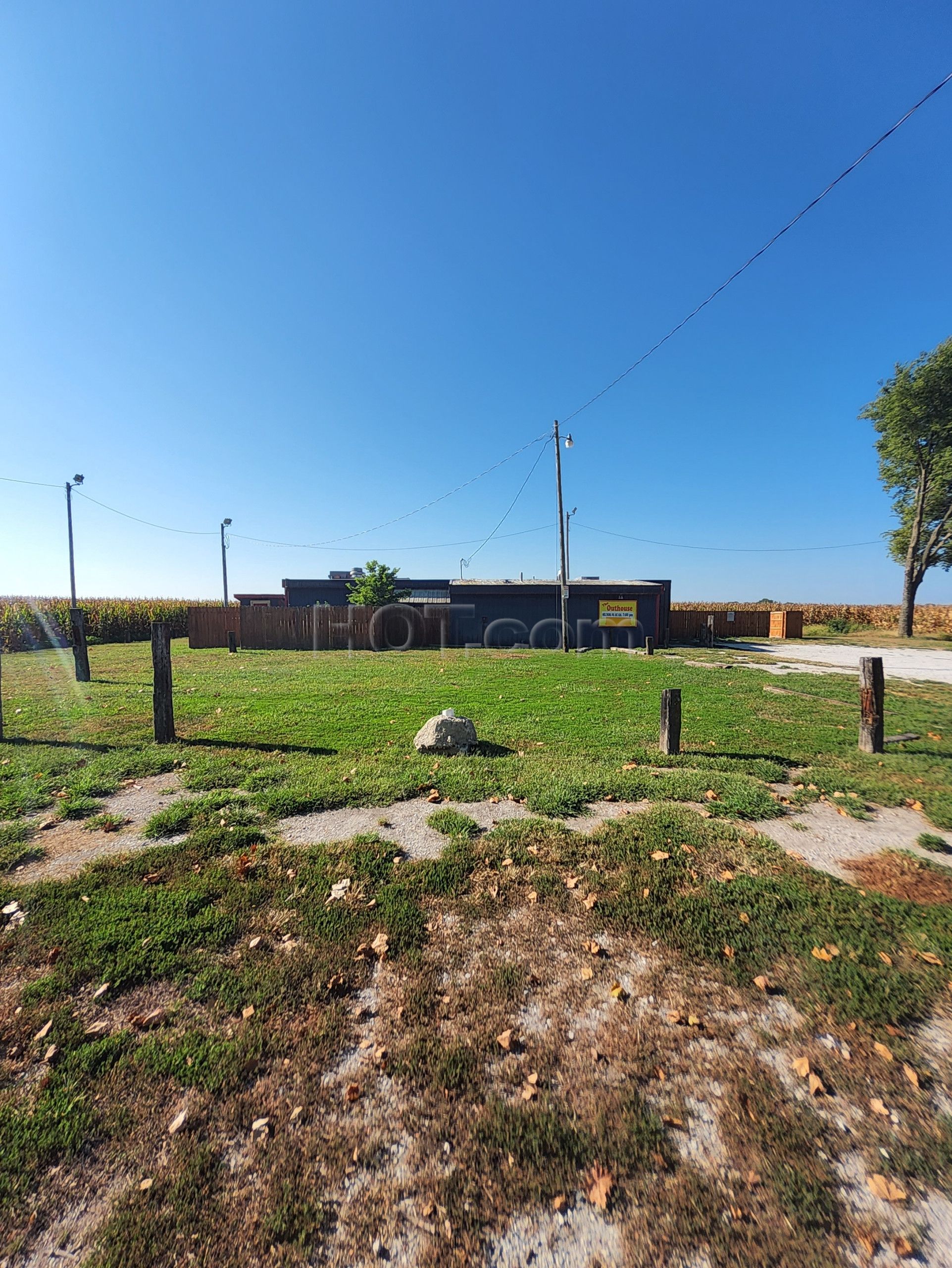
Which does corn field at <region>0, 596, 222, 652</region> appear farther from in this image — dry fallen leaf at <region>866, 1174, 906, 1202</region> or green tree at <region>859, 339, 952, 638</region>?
green tree at <region>859, 339, 952, 638</region>

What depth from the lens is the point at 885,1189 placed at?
1698mm

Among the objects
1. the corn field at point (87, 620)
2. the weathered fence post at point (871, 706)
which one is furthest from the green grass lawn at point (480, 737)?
the corn field at point (87, 620)

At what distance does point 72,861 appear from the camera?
3.79 metres

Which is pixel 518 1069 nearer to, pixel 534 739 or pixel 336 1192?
pixel 336 1192

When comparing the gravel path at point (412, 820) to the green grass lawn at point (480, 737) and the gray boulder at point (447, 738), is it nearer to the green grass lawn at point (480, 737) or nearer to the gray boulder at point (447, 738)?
the green grass lawn at point (480, 737)

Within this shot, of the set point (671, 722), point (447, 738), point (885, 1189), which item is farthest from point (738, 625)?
point (885, 1189)

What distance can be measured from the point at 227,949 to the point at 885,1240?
3102mm

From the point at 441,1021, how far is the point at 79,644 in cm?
1372

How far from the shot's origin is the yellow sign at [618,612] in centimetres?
2622

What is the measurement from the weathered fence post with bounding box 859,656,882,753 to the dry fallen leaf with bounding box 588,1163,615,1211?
6.62 meters

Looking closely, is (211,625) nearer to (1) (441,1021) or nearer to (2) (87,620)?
(2) (87,620)

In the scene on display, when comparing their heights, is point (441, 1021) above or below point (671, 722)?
below

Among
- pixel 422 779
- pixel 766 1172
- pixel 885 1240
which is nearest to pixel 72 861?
pixel 422 779

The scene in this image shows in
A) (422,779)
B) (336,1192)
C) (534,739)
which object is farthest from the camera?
(534,739)
